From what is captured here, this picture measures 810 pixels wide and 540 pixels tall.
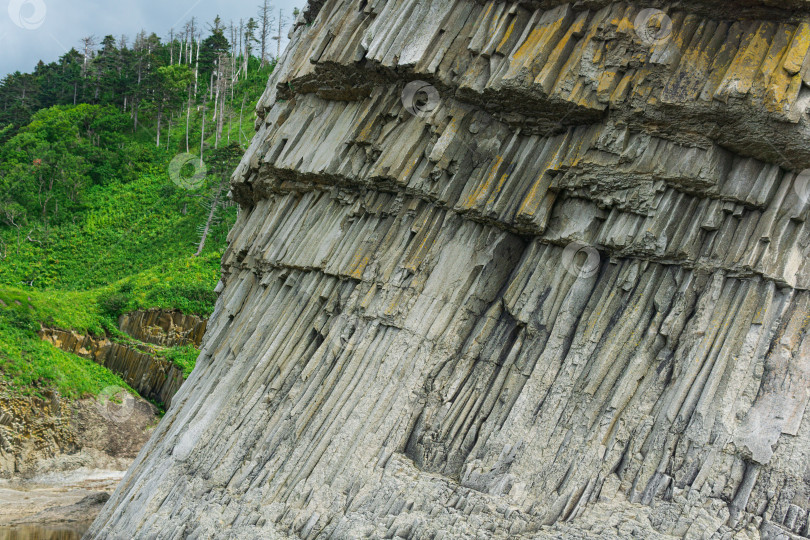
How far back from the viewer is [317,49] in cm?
2069

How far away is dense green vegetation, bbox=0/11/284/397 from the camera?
37.1 metres

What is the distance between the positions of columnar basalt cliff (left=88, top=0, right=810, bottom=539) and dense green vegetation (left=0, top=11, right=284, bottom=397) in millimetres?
19894

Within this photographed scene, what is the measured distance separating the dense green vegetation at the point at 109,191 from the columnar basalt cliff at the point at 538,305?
1989 centimetres

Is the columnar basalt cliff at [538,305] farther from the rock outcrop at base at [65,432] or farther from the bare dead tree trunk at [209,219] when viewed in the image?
the bare dead tree trunk at [209,219]

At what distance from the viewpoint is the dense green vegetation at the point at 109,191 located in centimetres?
3706

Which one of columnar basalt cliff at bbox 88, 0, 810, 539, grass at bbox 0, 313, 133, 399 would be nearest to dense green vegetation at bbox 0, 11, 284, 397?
grass at bbox 0, 313, 133, 399

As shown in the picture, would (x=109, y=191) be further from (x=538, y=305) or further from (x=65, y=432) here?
(x=538, y=305)

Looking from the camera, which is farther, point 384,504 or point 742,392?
point 384,504

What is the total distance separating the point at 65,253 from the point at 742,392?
2058 inches

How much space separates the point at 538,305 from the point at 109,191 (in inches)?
2161

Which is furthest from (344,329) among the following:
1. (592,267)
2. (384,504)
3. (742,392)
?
(742,392)

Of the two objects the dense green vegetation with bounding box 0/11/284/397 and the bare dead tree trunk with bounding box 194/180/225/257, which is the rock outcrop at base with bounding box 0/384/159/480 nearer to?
the dense green vegetation with bounding box 0/11/284/397

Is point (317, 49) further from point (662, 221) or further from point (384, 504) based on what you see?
point (384, 504)

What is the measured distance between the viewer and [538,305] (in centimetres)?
1488
